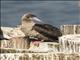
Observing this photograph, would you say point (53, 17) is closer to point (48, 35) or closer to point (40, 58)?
point (48, 35)

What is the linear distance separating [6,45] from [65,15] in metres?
17.7

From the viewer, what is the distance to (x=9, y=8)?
1364 inches

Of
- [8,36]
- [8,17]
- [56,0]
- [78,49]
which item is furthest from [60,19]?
[78,49]

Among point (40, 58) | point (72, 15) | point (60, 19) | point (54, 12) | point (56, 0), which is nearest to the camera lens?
point (40, 58)

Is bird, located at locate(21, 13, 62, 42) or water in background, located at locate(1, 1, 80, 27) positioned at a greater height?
bird, located at locate(21, 13, 62, 42)

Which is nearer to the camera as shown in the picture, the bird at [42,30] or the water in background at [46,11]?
the bird at [42,30]

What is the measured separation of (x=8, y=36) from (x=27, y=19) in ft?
7.22

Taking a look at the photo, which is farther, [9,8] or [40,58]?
[9,8]

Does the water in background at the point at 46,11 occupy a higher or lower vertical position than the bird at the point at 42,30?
lower

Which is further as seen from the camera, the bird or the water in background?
the water in background

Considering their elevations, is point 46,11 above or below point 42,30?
below

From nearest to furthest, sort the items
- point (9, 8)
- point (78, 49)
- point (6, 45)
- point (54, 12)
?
point (78, 49) → point (6, 45) → point (54, 12) → point (9, 8)

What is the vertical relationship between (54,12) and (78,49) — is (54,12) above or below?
below

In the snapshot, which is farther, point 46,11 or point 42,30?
point 46,11
